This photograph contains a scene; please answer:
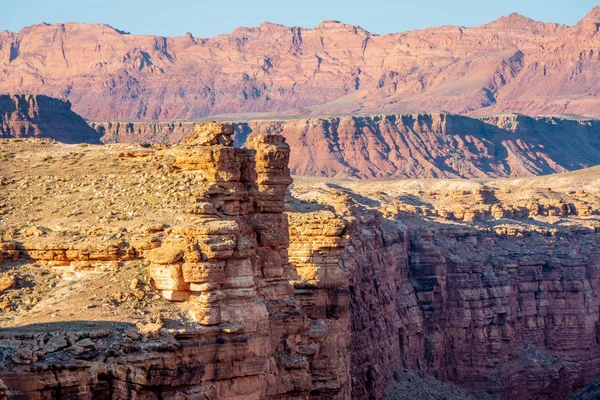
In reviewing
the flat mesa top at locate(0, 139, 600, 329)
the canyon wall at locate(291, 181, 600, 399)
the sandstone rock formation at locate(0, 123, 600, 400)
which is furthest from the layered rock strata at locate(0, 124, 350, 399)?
the canyon wall at locate(291, 181, 600, 399)

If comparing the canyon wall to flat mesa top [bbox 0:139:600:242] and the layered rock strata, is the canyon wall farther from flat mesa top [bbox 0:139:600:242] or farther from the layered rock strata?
the layered rock strata

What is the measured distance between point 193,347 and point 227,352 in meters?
1.12

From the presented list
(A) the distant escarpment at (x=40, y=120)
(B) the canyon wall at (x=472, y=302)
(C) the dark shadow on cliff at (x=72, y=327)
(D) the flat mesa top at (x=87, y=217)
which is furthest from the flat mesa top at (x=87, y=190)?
(A) the distant escarpment at (x=40, y=120)

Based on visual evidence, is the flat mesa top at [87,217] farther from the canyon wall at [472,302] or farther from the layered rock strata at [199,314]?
the canyon wall at [472,302]

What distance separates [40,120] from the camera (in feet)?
546

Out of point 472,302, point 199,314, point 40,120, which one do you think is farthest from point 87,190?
point 40,120

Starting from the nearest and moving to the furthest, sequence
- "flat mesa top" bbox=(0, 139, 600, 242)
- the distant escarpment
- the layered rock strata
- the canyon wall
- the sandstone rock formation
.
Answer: the layered rock strata < the sandstone rock formation < "flat mesa top" bbox=(0, 139, 600, 242) < the canyon wall < the distant escarpment

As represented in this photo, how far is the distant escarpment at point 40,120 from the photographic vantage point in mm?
159125

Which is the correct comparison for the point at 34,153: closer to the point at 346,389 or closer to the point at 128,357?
the point at 346,389

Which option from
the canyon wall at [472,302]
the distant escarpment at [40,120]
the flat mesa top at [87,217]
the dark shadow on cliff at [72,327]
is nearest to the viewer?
the dark shadow on cliff at [72,327]

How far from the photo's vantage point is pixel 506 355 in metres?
94.1

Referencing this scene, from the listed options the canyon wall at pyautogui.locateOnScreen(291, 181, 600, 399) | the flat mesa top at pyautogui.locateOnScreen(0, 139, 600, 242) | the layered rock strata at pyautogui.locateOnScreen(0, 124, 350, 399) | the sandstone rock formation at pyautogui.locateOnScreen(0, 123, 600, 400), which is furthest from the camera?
the canyon wall at pyautogui.locateOnScreen(291, 181, 600, 399)

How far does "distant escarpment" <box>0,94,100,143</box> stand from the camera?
159125 mm


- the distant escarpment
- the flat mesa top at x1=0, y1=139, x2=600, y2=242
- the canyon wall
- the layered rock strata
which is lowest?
the canyon wall
